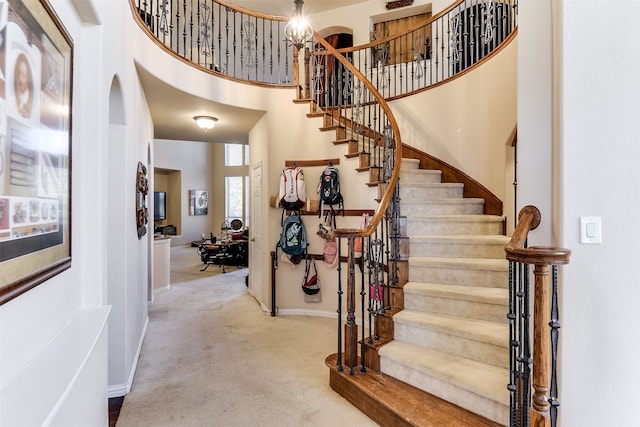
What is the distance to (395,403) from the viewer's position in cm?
204

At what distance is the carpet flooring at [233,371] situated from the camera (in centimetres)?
220

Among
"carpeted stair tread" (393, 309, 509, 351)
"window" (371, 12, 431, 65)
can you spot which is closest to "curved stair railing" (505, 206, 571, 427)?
"carpeted stair tread" (393, 309, 509, 351)

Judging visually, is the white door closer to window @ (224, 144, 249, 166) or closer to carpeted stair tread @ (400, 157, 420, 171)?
carpeted stair tread @ (400, 157, 420, 171)

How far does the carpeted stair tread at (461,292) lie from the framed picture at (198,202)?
10.4m

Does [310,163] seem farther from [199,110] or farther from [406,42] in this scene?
[406,42]

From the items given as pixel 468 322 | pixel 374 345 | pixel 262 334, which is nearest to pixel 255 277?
pixel 262 334

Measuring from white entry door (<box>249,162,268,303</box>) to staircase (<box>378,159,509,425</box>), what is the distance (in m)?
2.09

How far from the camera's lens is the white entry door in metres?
4.70

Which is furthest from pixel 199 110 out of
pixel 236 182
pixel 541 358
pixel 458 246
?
pixel 236 182

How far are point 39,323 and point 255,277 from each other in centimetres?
390

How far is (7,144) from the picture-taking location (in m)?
0.94

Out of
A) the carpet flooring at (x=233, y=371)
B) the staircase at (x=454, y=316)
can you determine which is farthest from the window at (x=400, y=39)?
the carpet flooring at (x=233, y=371)
